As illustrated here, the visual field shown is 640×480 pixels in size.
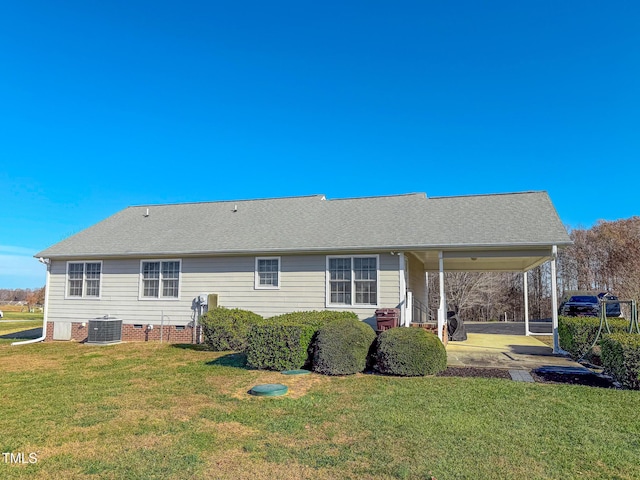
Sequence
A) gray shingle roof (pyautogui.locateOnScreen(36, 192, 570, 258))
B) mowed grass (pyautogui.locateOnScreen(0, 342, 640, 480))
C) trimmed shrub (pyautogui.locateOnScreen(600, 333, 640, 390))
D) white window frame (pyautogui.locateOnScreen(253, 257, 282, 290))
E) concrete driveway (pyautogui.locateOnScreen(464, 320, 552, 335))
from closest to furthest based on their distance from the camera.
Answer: mowed grass (pyautogui.locateOnScreen(0, 342, 640, 480)), trimmed shrub (pyautogui.locateOnScreen(600, 333, 640, 390)), gray shingle roof (pyautogui.locateOnScreen(36, 192, 570, 258)), white window frame (pyautogui.locateOnScreen(253, 257, 282, 290)), concrete driveway (pyautogui.locateOnScreen(464, 320, 552, 335))

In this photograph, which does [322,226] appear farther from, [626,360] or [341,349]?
[626,360]

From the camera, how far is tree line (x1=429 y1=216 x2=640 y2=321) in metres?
26.2

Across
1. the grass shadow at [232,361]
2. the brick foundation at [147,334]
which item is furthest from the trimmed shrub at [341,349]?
the brick foundation at [147,334]

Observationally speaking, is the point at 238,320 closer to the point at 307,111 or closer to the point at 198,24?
the point at 198,24

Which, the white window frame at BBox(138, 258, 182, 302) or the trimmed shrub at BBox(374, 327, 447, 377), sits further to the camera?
the white window frame at BBox(138, 258, 182, 302)

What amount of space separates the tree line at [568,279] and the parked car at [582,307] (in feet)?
29.7

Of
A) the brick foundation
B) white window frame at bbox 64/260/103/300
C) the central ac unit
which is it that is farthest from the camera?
white window frame at bbox 64/260/103/300

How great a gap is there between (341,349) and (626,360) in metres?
4.82

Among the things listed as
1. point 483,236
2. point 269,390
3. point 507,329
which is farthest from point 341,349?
point 507,329

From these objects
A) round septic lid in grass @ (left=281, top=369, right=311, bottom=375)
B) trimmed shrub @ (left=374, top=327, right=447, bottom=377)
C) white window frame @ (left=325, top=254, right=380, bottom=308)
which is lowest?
round septic lid in grass @ (left=281, top=369, right=311, bottom=375)

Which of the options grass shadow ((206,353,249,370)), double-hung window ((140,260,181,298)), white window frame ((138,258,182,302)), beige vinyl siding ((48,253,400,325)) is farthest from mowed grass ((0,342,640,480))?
double-hung window ((140,260,181,298))

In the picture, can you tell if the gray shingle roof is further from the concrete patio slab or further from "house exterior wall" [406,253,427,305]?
the concrete patio slab

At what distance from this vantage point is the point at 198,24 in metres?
14.9

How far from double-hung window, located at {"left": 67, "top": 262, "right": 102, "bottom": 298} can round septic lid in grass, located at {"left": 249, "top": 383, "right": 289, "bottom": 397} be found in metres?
10.5
